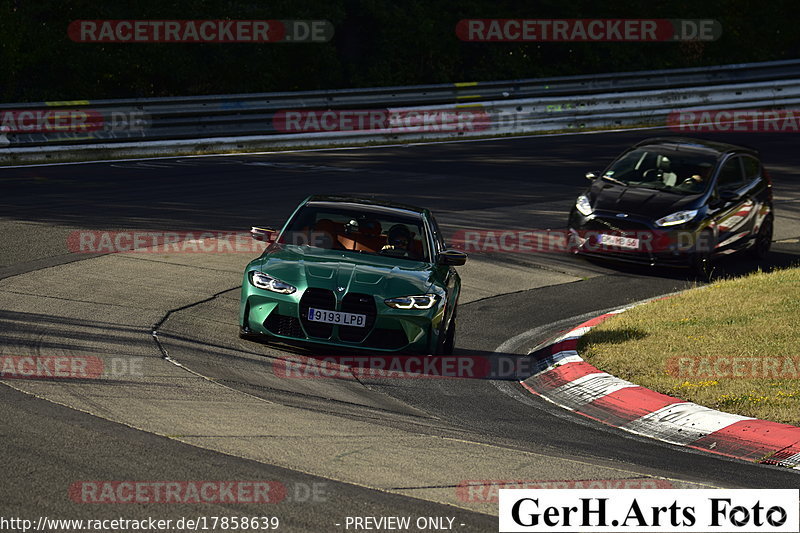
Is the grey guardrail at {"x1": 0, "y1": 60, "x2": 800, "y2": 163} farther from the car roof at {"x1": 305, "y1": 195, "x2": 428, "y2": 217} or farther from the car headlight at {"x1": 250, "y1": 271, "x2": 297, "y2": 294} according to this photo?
the car headlight at {"x1": 250, "y1": 271, "x2": 297, "y2": 294}

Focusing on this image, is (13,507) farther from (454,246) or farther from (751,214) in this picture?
(751,214)

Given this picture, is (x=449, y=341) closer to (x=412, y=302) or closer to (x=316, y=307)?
(x=412, y=302)

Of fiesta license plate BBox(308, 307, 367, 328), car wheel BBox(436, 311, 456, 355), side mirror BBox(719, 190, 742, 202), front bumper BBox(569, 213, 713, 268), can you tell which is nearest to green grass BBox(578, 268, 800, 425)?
car wheel BBox(436, 311, 456, 355)

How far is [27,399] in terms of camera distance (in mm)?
7738

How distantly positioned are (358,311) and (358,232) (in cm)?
158

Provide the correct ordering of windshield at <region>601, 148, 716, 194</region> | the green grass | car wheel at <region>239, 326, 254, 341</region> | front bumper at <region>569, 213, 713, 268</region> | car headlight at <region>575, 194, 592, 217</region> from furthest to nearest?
windshield at <region>601, 148, 716, 194</region> < car headlight at <region>575, 194, 592, 217</region> < front bumper at <region>569, 213, 713, 268</region> < car wheel at <region>239, 326, 254, 341</region> < the green grass

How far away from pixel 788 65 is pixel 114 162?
19.6 meters

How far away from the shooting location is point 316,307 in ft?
33.2

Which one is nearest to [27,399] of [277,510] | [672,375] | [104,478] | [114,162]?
[104,478]

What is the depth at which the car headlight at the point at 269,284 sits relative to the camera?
10.2m

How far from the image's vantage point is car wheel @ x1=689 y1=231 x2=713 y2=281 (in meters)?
15.8

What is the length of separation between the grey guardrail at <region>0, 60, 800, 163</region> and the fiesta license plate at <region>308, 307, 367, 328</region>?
43.3 ft

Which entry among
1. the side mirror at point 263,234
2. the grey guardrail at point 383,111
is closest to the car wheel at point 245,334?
the side mirror at point 263,234

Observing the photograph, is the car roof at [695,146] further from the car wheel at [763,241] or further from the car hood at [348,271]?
the car hood at [348,271]
